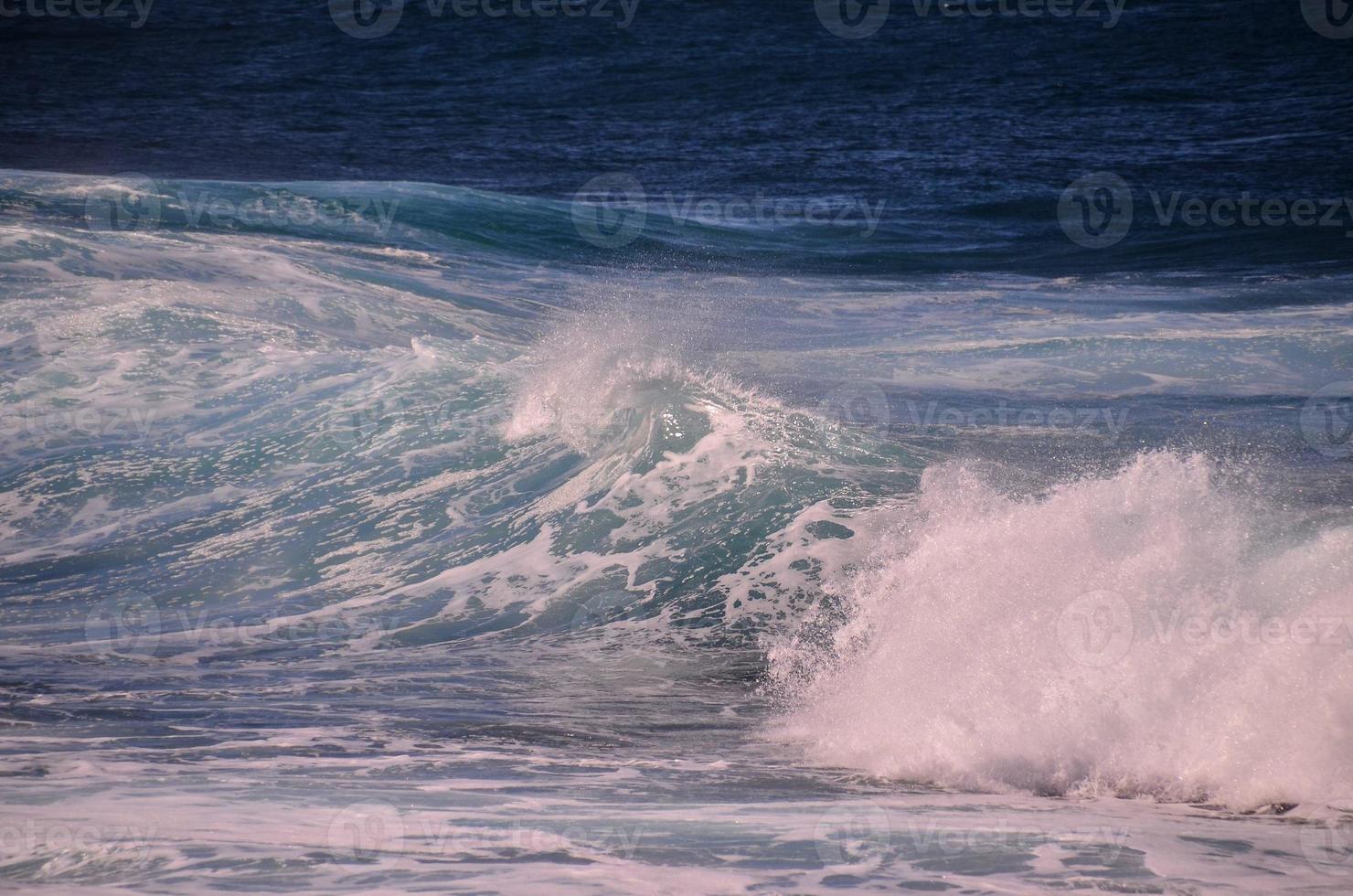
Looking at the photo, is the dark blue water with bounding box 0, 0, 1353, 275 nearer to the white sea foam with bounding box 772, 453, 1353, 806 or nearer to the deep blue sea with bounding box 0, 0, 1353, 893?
the deep blue sea with bounding box 0, 0, 1353, 893

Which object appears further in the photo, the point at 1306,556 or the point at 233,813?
the point at 1306,556

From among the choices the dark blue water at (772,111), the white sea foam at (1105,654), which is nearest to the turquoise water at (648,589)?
the white sea foam at (1105,654)

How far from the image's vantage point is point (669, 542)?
7.55 metres

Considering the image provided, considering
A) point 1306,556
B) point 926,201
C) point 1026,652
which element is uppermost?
point 926,201

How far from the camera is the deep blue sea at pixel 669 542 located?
387cm

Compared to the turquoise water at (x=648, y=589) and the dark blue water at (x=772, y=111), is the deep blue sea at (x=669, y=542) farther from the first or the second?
the dark blue water at (x=772, y=111)

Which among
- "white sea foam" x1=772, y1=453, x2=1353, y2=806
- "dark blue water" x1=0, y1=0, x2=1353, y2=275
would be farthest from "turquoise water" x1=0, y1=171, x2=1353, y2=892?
"dark blue water" x1=0, y1=0, x2=1353, y2=275

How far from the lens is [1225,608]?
16.6 ft

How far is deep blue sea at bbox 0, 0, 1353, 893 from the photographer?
3873mm

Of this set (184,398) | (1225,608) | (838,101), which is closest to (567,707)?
(1225,608)

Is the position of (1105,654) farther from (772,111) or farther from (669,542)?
(772,111)

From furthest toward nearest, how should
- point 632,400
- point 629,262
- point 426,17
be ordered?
point 426,17 → point 629,262 → point 632,400

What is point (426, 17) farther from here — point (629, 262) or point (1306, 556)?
point (1306, 556)

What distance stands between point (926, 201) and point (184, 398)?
14.0m
